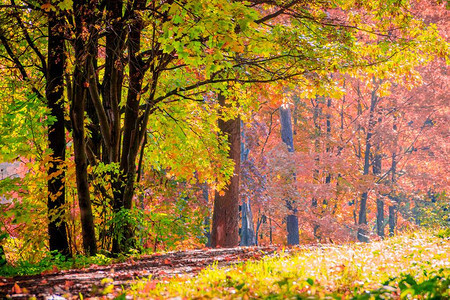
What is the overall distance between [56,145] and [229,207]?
6019 millimetres

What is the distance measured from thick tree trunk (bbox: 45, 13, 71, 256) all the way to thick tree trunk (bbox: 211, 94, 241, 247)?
535cm

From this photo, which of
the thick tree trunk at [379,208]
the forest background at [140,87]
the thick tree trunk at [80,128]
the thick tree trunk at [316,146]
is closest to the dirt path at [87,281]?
the thick tree trunk at [80,128]

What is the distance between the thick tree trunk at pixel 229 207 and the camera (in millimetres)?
12969

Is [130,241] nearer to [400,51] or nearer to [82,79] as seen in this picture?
[82,79]

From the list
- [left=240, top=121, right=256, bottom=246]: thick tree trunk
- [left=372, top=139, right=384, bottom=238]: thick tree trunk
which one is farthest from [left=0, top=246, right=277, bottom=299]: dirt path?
[left=372, top=139, right=384, bottom=238]: thick tree trunk

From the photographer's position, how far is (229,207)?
13.1m

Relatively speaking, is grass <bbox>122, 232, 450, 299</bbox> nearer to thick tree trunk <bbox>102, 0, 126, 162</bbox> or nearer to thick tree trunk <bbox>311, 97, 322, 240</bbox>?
thick tree trunk <bbox>102, 0, 126, 162</bbox>

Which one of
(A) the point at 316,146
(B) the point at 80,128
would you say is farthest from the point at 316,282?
(A) the point at 316,146

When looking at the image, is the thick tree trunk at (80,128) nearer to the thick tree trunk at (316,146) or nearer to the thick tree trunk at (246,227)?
the thick tree trunk at (246,227)

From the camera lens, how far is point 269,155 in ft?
75.7

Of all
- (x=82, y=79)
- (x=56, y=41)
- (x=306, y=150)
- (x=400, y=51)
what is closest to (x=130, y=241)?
(x=82, y=79)

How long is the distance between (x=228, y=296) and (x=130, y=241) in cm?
529

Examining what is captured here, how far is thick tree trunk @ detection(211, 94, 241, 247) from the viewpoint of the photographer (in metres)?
13.0

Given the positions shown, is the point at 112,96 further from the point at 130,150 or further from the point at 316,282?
the point at 316,282
